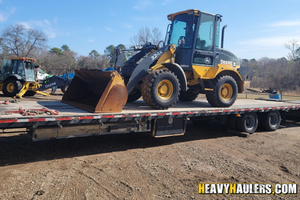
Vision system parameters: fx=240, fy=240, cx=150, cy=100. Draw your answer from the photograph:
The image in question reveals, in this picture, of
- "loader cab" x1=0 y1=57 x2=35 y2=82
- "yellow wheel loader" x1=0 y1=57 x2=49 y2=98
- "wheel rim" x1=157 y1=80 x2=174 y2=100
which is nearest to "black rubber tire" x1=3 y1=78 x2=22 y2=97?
"yellow wheel loader" x1=0 y1=57 x2=49 y2=98

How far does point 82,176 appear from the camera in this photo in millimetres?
4316

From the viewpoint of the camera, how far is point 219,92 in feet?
25.0

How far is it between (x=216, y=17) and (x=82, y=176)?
21.0ft

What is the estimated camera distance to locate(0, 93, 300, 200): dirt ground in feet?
12.7

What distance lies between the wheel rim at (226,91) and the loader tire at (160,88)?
201cm

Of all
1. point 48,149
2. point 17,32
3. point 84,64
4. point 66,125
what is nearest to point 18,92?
point 48,149

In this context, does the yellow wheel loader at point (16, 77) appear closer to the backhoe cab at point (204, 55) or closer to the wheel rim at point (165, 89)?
the backhoe cab at point (204, 55)

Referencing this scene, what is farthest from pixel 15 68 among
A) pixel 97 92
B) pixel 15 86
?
pixel 97 92

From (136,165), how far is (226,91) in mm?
4465

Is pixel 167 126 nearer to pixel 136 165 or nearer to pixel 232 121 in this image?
pixel 136 165

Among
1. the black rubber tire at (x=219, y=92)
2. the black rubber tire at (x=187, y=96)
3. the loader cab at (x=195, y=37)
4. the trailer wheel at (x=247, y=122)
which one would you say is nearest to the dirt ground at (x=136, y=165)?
the trailer wheel at (x=247, y=122)

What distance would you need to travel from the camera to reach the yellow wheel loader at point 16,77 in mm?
14695

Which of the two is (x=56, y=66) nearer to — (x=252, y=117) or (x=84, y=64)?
(x=84, y=64)

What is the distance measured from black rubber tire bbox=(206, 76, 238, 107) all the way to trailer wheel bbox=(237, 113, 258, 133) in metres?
0.66
